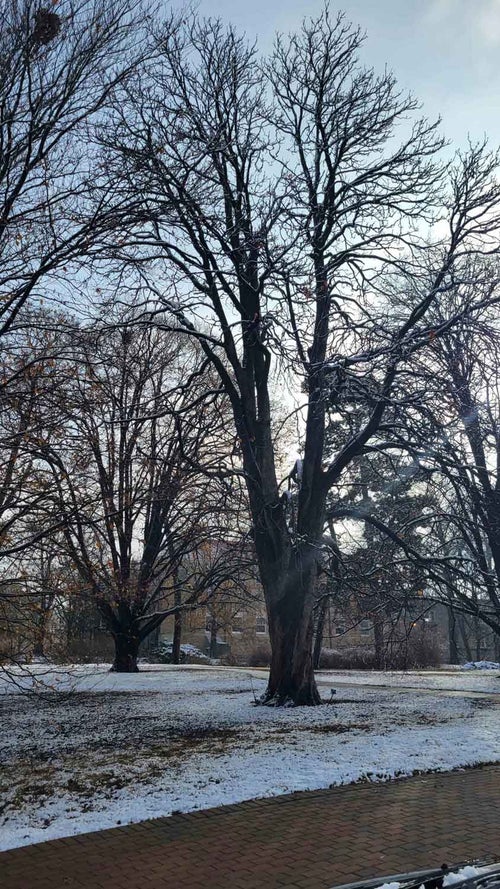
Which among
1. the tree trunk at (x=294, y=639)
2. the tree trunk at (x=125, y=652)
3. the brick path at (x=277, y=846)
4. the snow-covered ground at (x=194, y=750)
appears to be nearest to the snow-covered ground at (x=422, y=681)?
the snow-covered ground at (x=194, y=750)

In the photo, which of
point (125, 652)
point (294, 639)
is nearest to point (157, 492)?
point (294, 639)

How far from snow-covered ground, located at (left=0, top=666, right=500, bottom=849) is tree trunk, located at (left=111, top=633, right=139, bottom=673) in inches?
331

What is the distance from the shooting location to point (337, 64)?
1582 cm

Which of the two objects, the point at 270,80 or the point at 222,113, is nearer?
the point at 222,113

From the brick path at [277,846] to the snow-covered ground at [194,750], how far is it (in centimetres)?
36

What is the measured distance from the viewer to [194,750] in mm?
9570

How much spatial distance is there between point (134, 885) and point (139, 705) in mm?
10582

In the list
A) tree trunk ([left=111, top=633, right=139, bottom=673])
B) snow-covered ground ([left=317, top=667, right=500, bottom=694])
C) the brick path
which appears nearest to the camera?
the brick path

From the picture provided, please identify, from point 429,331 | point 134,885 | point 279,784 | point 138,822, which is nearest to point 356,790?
point 279,784

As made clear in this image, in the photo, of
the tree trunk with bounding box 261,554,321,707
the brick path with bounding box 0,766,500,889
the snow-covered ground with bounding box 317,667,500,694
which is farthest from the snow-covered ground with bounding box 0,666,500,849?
the snow-covered ground with bounding box 317,667,500,694

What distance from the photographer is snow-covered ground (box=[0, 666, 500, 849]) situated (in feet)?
23.4

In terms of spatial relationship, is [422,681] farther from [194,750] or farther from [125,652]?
[194,750]

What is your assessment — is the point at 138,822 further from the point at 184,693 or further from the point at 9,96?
the point at 184,693

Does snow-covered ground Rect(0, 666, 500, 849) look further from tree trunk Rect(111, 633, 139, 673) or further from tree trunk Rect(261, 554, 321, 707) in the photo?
tree trunk Rect(111, 633, 139, 673)
